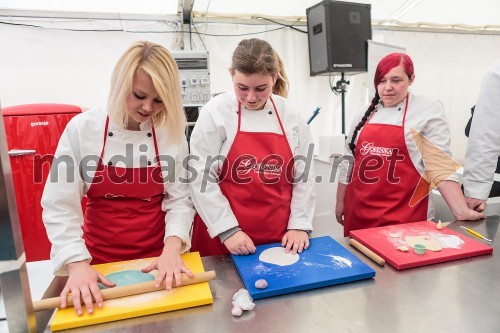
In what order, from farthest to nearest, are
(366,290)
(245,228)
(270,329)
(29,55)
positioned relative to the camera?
(29,55), (245,228), (366,290), (270,329)

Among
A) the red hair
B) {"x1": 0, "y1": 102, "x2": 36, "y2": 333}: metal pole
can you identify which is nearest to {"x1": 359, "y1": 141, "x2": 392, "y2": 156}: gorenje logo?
the red hair

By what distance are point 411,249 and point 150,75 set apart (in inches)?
33.3

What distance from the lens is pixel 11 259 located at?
553 mm

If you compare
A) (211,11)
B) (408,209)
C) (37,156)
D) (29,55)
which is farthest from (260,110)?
(29,55)

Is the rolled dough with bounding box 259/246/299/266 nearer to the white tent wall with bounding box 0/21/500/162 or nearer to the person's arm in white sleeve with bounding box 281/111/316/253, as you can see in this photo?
the person's arm in white sleeve with bounding box 281/111/316/253

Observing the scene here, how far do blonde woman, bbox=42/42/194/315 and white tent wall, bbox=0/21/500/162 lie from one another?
76.3 inches

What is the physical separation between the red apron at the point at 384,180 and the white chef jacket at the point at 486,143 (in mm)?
172

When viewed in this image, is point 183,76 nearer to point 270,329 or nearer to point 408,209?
point 408,209

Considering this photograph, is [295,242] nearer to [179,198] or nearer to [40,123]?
[179,198]


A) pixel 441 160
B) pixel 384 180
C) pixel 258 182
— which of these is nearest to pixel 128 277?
pixel 258 182

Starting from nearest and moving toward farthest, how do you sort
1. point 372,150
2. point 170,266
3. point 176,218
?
point 170,266, point 176,218, point 372,150

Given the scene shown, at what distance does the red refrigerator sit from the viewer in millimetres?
1939

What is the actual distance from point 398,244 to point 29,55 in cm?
282

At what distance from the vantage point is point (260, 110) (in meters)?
1.22
